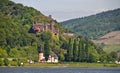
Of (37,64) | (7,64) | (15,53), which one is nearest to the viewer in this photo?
(7,64)

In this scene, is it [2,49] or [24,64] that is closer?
[24,64]

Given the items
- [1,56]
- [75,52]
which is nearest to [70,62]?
[75,52]

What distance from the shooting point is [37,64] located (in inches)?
7279

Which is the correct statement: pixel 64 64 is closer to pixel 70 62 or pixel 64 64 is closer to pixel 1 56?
pixel 70 62

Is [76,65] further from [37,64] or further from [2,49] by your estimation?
[2,49]

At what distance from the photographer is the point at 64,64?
7515 inches

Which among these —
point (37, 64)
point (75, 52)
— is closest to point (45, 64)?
point (37, 64)

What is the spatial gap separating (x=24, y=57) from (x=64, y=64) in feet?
50.6

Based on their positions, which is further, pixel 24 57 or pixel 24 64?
pixel 24 57

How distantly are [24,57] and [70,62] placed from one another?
16.9 meters

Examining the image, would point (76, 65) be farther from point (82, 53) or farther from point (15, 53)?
point (15, 53)

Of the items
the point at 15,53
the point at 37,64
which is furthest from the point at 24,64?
the point at 15,53

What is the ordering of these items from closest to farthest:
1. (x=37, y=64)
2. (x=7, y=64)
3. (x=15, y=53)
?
1. (x=7, y=64)
2. (x=37, y=64)
3. (x=15, y=53)

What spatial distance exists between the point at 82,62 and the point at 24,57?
21536 millimetres
